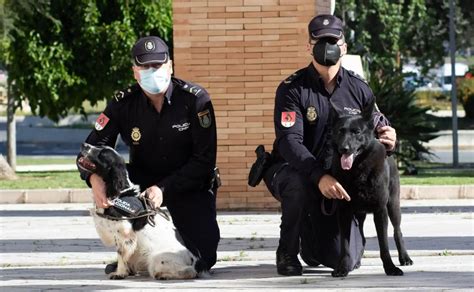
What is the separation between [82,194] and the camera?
17.3 m

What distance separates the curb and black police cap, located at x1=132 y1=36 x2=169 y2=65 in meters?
8.19

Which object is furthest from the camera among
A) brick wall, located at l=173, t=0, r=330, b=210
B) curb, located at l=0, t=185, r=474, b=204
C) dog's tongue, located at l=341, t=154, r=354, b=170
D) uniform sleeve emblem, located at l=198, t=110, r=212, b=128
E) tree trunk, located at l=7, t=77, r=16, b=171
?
tree trunk, located at l=7, t=77, r=16, b=171

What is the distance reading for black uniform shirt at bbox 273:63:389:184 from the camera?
8898 mm

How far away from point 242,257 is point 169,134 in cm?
164

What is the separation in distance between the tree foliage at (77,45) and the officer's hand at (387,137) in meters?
15.4

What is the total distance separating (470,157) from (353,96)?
73.3ft

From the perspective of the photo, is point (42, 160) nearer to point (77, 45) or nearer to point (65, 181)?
point (77, 45)

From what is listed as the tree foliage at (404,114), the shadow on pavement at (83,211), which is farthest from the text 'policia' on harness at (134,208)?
the tree foliage at (404,114)

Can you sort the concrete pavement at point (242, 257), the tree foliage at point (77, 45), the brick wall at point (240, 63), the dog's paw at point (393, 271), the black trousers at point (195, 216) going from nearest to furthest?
the concrete pavement at point (242, 257)
the dog's paw at point (393, 271)
the black trousers at point (195, 216)
the brick wall at point (240, 63)
the tree foliage at point (77, 45)

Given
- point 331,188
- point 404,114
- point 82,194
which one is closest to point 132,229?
point 331,188

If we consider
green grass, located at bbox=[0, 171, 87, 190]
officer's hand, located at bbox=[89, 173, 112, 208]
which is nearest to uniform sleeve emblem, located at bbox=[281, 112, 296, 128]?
officer's hand, located at bbox=[89, 173, 112, 208]

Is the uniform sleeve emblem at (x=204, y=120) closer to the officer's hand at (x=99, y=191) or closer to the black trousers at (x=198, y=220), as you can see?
the black trousers at (x=198, y=220)

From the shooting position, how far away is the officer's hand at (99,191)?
8609 millimetres

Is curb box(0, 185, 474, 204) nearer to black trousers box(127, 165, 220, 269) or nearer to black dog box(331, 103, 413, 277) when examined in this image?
black trousers box(127, 165, 220, 269)
